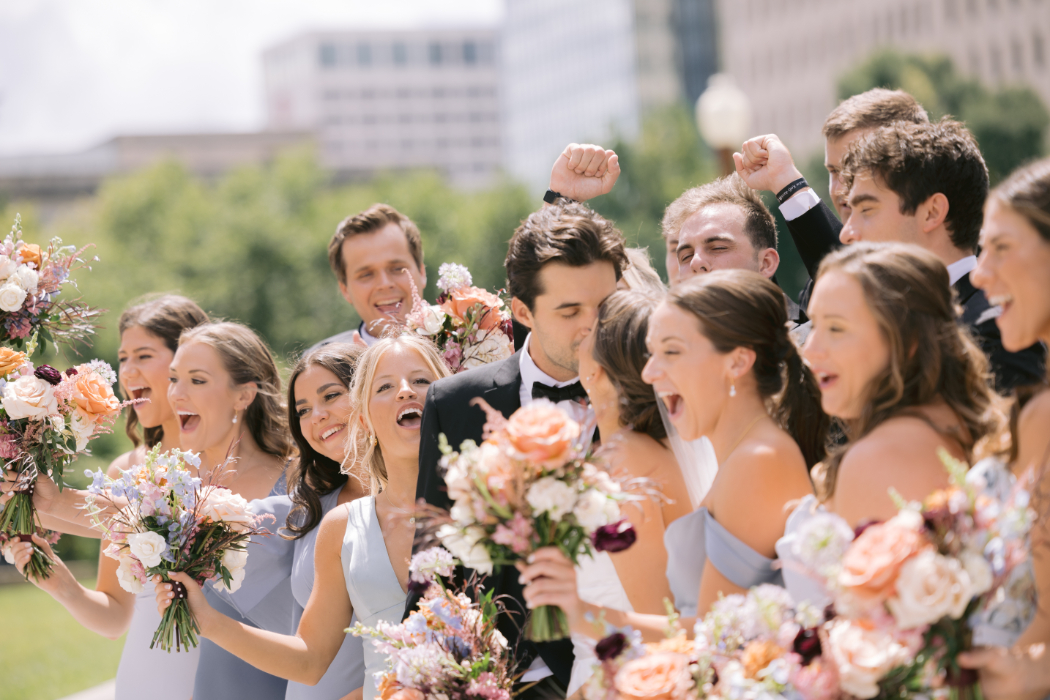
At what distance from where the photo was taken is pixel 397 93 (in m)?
170

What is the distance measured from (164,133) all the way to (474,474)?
126 metres

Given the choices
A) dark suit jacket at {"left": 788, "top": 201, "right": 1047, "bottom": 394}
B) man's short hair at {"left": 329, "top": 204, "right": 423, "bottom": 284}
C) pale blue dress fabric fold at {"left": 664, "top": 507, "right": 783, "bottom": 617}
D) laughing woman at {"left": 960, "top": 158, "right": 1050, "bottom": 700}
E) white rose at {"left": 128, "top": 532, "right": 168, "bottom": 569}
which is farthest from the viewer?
man's short hair at {"left": 329, "top": 204, "right": 423, "bottom": 284}

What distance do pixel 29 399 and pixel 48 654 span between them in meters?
15.4

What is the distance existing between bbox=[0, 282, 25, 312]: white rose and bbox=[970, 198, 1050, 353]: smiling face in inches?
194

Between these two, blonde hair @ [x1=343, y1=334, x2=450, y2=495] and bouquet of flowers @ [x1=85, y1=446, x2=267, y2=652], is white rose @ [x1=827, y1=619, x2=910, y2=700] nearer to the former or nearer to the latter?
blonde hair @ [x1=343, y1=334, x2=450, y2=495]

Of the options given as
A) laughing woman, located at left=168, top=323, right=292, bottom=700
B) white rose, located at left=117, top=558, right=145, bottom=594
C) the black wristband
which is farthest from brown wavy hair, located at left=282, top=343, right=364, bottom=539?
the black wristband

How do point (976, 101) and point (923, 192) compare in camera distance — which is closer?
point (923, 192)

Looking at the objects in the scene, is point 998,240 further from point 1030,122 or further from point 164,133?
point 164,133

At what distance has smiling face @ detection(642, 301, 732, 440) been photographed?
3324 millimetres

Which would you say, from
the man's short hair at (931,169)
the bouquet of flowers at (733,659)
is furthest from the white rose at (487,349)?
the bouquet of flowers at (733,659)

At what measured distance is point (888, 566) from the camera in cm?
244

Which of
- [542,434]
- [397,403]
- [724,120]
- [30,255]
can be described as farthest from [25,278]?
[724,120]

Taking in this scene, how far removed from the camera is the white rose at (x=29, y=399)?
214 inches

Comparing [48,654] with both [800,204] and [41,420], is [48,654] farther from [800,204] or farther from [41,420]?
[800,204]
